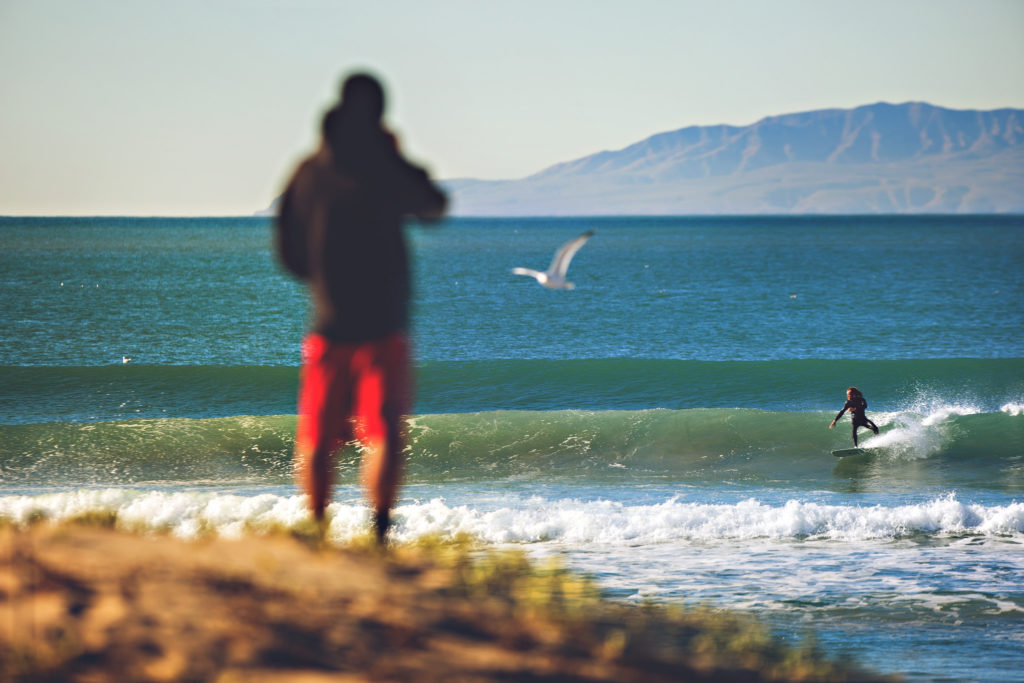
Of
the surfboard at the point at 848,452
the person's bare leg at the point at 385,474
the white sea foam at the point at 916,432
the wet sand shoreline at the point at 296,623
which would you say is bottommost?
the surfboard at the point at 848,452

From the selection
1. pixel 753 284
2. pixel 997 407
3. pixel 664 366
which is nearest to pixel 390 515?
pixel 997 407

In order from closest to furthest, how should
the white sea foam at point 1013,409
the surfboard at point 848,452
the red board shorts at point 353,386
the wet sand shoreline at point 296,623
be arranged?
the wet sand shoreline at point 296,623 → the red board shorts at point 353,386 → the surfboard at point 848,452 → the white sea foam at point 1013,409

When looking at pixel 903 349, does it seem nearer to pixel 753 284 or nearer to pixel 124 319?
pixel 753 284

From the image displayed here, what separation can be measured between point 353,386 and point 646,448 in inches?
597

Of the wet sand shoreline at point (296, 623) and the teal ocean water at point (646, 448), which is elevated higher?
the wet sand shoreline at point (296, 623)

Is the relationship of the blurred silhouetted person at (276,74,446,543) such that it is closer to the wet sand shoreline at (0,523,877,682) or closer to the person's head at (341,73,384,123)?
the person's head at (341,73,384,123)

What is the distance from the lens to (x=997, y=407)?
25.0m

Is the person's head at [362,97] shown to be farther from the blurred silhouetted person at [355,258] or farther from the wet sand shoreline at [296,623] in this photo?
the wet sand shoreline at [296,623]

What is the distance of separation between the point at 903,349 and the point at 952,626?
32157 millimetres

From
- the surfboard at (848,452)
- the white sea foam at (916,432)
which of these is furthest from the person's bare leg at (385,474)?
the white sea foam at (916,432)

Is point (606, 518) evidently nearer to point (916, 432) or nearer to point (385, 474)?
point (385, 474)

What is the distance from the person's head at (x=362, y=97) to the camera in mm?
4734

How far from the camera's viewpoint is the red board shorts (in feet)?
15.9

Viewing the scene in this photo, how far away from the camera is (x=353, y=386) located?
Result: 4.92 metres
